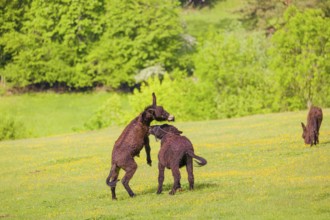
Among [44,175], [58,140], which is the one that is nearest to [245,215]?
[44,175]

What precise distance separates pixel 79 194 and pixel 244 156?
10331 mm

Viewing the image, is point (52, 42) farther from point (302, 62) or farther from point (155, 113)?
point (155, 113)

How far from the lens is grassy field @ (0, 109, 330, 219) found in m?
20.5

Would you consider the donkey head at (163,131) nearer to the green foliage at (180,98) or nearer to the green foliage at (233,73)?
the green foliage at (180,98)

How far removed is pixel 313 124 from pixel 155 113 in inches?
492

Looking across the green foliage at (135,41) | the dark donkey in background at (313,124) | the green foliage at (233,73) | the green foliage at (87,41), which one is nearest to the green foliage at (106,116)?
the green foliage at (233,73)

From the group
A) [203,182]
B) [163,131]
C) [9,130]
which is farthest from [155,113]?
[9,130]

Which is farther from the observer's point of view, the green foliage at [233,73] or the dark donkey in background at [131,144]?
the green foliage at [233,73]

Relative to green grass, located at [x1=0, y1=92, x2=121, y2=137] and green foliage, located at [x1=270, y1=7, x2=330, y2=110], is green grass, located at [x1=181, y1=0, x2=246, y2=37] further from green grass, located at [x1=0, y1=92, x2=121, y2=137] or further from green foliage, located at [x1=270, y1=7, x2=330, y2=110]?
green foliage, located at [x1=270, y1=7, x2=330, y2=110]

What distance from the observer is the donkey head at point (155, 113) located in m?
23.2

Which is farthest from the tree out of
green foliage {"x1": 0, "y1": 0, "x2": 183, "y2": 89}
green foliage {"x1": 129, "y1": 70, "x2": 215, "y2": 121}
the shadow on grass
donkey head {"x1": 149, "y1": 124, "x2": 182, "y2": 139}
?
donkey head {"x1": 149, "y1": 124, "x2": 182, "y2": 139}

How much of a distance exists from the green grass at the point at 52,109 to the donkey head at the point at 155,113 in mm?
59544

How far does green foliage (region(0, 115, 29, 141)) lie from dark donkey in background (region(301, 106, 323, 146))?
4368cm

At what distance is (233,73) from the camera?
87.7m
